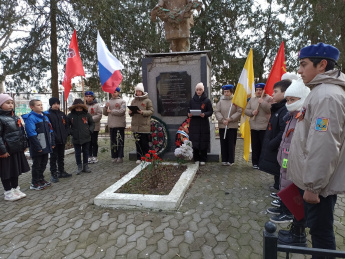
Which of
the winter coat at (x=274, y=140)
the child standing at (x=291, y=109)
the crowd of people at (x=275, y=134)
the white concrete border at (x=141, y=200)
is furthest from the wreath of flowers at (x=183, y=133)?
the child standing at (x=291, y=109)

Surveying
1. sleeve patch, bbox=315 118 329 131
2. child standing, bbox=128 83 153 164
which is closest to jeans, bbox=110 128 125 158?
child standing, bbox=128 83 153 164

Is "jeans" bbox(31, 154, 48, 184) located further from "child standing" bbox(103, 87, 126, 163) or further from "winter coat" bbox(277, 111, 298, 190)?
"winter coat" bbox(277, 111, 298, 190)

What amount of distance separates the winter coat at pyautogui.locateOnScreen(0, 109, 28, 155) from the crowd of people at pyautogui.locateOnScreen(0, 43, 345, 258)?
13 millimetres

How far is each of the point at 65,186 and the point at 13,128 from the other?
1394mm

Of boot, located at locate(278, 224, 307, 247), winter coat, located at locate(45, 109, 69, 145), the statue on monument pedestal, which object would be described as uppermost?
the statue on monument pedestal

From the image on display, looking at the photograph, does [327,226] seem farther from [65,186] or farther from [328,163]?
[65,186]

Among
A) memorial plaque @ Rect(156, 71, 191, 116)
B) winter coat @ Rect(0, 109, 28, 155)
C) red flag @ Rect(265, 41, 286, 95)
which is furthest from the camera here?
memorial plaque @ Rect(156, 71, 191, 116)

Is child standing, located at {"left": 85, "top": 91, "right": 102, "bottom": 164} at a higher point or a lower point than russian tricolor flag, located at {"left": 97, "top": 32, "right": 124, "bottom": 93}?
lower

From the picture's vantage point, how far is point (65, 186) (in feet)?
15.2

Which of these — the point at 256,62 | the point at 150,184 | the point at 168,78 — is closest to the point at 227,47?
the point at 256,62

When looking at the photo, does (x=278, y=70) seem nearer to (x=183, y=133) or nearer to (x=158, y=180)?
(x=183, y=133)

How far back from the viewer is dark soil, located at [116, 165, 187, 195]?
392 cm

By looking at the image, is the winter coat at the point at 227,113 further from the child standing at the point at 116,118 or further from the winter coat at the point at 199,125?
the child standing at the point at 116,118

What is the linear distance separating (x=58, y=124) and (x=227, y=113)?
3662 millimetres
